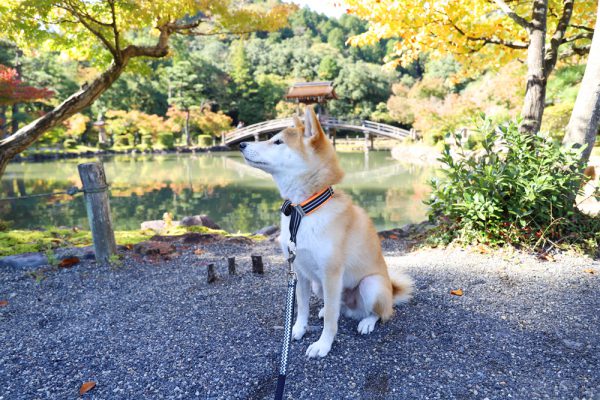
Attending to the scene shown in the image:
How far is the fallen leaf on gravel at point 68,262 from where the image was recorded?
341 centimetres

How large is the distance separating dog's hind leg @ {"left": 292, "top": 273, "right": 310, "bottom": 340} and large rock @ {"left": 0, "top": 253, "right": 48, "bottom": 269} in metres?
2.74

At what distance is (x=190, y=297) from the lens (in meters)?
2.79

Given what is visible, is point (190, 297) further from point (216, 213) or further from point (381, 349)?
point (216, 213)

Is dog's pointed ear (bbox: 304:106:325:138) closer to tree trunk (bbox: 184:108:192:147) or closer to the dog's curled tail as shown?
the dog's curled tail

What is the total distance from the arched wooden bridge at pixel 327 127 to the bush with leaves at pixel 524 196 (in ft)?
74.5

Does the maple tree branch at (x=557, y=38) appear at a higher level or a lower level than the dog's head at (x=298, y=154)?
higher

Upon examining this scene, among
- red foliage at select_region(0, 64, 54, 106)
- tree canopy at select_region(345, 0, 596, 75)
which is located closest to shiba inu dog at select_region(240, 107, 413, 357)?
tree canopy at select_region(345, 0, 596, 75)

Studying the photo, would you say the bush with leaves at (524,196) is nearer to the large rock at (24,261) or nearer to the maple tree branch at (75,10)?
Answer: the large rock at (24,261)

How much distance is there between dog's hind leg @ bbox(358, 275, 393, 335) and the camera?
2055mm

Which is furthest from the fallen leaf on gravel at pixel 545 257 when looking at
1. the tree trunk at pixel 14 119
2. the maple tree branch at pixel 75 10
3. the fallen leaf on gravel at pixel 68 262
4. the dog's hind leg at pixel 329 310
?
the tree trunk at pixel 14 119

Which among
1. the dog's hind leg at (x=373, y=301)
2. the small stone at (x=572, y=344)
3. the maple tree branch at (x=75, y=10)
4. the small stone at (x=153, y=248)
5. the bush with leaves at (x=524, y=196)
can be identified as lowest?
the small stone at (x=153, y=248)

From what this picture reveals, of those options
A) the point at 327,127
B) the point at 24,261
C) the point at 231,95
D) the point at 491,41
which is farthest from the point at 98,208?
the point at 231,95

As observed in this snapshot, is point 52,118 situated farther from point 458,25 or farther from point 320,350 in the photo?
point 458,25

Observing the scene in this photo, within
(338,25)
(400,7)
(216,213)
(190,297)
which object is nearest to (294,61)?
(338,25)
